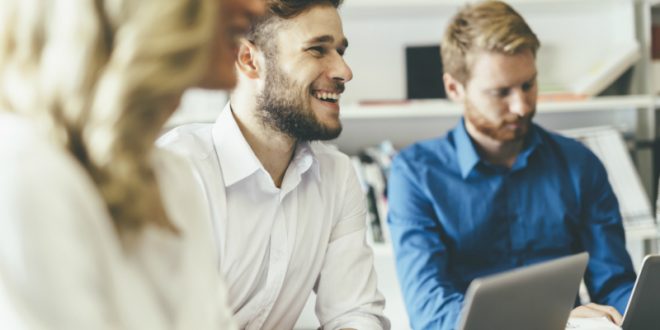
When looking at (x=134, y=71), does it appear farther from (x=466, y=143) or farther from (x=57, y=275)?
(x=466, y=143)

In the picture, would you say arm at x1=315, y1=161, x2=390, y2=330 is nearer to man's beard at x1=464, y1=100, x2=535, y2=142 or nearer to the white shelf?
man's beard at x1=464, y1=100, x2=535, y2=142

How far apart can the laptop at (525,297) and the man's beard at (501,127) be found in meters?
0.63

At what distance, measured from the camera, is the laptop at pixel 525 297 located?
1.01 m

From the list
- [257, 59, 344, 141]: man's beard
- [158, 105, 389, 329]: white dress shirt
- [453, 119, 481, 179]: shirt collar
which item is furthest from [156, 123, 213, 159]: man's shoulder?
[453, 119, 481, 179]: shirt collar

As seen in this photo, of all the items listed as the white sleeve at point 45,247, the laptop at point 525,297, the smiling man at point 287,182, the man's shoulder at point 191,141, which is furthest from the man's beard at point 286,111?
the white sleeve at point 45,247

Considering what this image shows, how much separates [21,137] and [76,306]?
15 cm

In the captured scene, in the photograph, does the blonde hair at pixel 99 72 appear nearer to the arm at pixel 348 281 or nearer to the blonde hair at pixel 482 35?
the arm at pixel 348 281

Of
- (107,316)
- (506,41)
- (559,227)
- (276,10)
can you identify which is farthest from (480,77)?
(107,316)

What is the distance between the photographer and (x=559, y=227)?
1.76m

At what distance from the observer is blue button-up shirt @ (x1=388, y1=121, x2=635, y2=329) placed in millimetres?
1719

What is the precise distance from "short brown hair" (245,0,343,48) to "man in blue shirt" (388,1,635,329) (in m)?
0.47

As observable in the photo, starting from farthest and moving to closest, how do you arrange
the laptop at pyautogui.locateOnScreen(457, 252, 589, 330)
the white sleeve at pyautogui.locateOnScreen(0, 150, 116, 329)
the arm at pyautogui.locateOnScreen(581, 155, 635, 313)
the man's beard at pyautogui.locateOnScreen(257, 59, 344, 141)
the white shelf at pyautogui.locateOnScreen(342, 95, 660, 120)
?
the white shelf at pyautogui.locateOnScreen(342, 95, 660, 120)
the arm at pyautogui.locateOnScreen(581, 155, 635, 313)
the man's beard at pyautogui.locateOnScreen(257, 59, 344, 141)
the laptop at pyautogui.locateOnScreen(457, 252, 589, 330)
the white sleeve at pyautogui.locateOnScreen(0, 150, 116, 329)

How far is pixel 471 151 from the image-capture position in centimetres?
177

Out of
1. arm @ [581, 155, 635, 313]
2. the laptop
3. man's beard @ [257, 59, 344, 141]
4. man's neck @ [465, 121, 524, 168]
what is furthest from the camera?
man's neck @ [465, 121, 524, 168]
